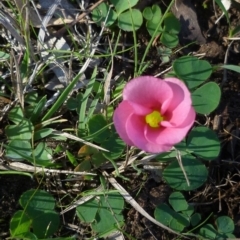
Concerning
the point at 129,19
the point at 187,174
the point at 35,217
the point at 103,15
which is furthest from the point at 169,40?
the point at 35,217

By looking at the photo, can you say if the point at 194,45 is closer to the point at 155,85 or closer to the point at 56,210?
the point at 155,85

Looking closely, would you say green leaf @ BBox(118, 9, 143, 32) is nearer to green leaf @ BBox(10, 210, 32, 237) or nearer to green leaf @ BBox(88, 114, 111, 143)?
green leaf @ BBox(88, 114, 111, 143)

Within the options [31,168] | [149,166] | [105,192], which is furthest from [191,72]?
[31,168]

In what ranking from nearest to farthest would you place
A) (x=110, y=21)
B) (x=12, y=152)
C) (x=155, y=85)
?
1. (x=155, y=85)
2. (x=12, y=152)
3. (x=110, y=21)

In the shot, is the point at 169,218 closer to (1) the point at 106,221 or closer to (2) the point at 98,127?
(1) the point at 106,221

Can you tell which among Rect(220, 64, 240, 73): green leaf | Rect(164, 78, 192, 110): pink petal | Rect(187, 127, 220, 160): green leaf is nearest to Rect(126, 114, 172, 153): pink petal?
Rect(164, 78, 192, 110): pink petal

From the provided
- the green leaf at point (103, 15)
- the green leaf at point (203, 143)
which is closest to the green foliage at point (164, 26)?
the green leaf at point (103, 15)

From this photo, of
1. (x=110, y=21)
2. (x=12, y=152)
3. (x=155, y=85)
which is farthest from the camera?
(x=110, y=21)
